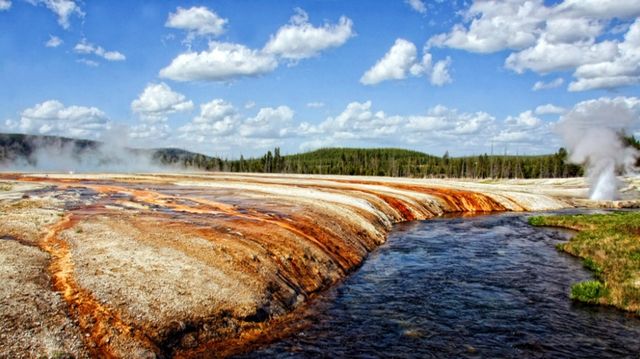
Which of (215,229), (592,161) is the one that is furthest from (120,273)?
(592,161)

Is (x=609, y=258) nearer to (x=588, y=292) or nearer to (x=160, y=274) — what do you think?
(x=588, y=292)

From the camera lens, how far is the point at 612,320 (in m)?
17.5

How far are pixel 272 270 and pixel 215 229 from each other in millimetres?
6274

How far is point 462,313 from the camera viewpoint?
60.6ft

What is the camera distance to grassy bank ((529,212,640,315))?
19.5 metres

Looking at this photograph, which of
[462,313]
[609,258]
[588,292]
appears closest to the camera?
[462,313]

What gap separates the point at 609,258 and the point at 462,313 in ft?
42.0

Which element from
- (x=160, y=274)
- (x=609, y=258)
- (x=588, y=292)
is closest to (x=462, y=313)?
(x=588, y=292)

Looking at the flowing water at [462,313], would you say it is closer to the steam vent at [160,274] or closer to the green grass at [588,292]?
the green grass at [588,292]

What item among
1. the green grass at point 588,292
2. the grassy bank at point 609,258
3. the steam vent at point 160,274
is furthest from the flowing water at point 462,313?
the steam vent at point 160,274

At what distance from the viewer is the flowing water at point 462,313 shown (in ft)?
49.6

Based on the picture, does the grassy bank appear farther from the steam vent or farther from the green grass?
the steam vent

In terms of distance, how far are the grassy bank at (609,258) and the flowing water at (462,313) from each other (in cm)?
74

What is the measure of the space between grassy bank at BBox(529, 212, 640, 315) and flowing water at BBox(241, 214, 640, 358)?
739 mm
